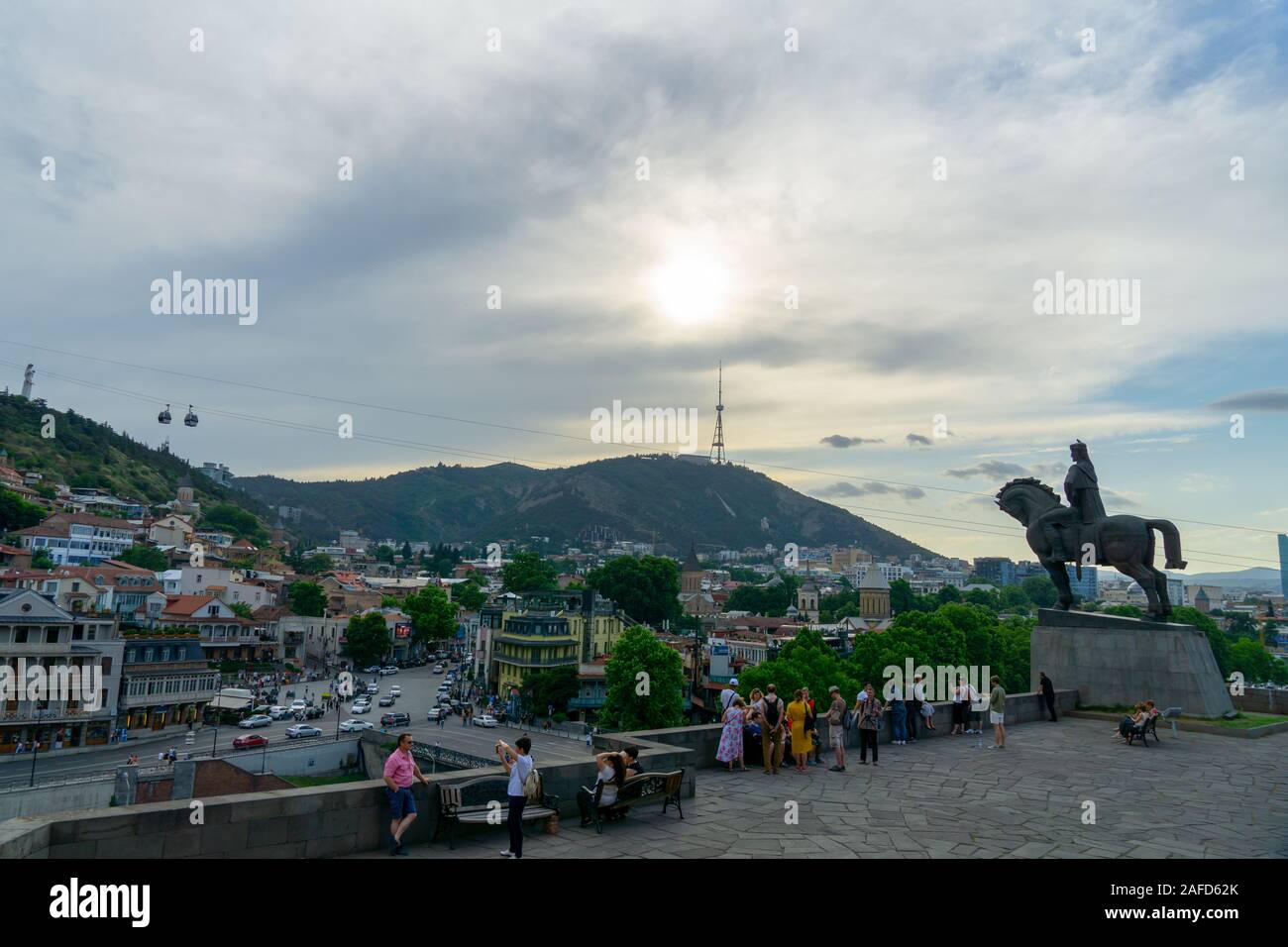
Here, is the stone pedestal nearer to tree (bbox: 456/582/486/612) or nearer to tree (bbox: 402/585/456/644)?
tree (bbox: 402/585/456/644)

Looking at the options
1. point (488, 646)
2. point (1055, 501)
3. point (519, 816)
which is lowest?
point (488, 646)

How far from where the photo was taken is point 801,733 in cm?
1201

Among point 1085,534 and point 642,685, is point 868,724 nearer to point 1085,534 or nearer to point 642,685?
point 1085,534

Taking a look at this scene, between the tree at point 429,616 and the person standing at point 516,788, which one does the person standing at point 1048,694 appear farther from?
the tree at point 429,616

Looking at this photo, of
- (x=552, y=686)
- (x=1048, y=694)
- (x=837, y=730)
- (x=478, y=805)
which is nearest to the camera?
(x=478, y=805)

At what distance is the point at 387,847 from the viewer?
7496 millimetres

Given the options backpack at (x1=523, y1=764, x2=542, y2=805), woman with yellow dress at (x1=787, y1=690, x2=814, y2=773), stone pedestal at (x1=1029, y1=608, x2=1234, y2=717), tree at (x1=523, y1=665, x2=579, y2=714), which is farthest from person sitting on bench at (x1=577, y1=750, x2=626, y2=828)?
tree at (x1=523, y1=665, x2=579, y2=714)

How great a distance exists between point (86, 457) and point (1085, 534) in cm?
17727

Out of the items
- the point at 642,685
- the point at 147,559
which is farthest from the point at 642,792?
the point at 147,559

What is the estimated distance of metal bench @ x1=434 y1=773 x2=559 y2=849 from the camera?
25.2 ft
